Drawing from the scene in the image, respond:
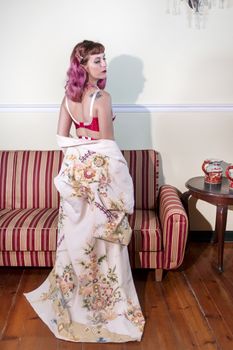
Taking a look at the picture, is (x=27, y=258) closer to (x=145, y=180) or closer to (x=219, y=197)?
(x=145, y=180)

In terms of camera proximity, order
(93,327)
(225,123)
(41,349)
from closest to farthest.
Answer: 1. (41,349)
2. (93,327)
3. (225,123)

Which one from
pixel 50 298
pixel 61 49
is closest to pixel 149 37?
pixel 61 49

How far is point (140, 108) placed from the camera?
2.77 m

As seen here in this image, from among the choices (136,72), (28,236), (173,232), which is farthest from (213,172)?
(28,236)

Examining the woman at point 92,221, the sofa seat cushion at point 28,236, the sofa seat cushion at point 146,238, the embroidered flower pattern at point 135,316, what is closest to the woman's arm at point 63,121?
the woman at point 92,221

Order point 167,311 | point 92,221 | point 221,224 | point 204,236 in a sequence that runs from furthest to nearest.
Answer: point 204,236
point 221,224
point 167,311
point 92,221

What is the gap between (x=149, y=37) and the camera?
2.65 m

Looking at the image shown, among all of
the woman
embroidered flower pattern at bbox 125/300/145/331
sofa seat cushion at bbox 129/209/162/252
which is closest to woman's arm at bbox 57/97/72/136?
the woman

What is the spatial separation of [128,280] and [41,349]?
0.57m

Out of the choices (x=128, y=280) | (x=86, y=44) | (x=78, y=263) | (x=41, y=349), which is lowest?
A: (x=41, y=349)

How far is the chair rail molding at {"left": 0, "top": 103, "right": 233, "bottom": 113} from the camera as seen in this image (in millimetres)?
2754

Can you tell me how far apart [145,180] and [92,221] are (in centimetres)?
89

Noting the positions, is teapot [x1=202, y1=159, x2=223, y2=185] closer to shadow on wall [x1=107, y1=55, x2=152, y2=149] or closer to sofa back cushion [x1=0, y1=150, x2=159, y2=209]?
sofa back cushion [x1=0, y1=150, x2=159, y2=209]

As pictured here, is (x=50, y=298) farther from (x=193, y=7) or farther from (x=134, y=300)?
(x=193, y=7)
